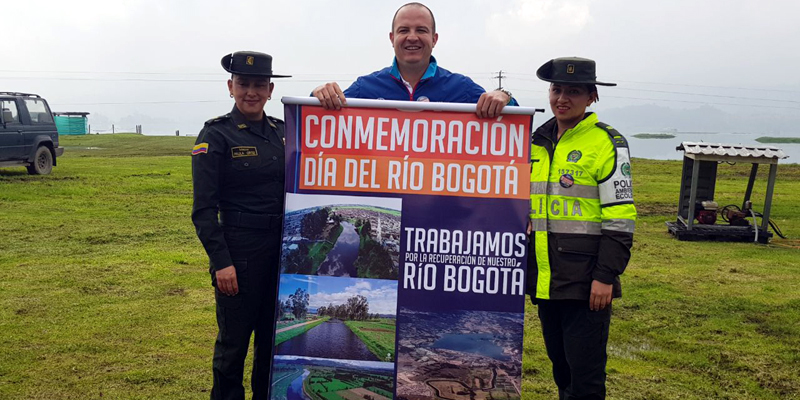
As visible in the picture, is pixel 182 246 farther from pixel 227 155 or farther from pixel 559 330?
pixel 559 330

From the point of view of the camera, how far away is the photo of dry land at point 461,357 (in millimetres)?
2994

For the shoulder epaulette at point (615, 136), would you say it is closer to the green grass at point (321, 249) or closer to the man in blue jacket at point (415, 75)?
the man in blue jacket at point (415, 75)

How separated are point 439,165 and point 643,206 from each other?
14.2 meters

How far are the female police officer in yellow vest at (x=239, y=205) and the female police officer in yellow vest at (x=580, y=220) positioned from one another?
Answer: 1.31 meters

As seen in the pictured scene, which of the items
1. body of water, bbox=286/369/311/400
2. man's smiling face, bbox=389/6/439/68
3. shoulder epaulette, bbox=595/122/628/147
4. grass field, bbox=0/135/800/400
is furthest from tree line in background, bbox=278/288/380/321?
grass field, bbox=0/135/800/400

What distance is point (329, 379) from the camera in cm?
306

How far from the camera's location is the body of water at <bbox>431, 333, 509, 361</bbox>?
9.82 feet

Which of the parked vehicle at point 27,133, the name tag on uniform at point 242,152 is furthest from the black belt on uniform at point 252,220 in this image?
the parked vehicle at point 27,133

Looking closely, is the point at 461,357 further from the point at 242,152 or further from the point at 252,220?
the point at 242,152

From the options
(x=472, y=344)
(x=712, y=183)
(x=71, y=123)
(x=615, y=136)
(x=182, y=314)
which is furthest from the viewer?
(x=71, y=123)

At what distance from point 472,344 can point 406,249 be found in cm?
51

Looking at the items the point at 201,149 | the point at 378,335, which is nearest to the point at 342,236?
the point at 378,335

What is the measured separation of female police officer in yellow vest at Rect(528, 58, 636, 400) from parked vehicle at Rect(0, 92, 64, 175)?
16700 mm

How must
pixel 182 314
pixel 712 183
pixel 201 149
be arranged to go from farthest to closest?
1. pixel 712 183
2. pixel 182 314
3. pixel 201 149
